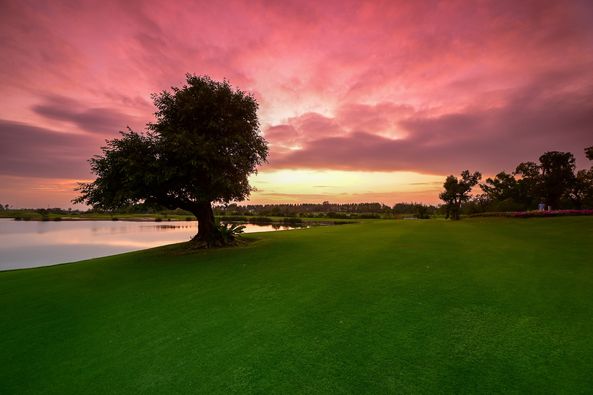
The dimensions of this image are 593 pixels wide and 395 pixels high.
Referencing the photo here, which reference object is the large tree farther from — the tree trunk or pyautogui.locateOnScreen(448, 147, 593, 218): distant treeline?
pyautogui.locateOnScreen(448, 147, 593, 218): distant treeline

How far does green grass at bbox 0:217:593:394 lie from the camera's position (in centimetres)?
514

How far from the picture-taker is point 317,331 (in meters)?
6.84

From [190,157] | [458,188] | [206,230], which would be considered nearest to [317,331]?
[190,157]

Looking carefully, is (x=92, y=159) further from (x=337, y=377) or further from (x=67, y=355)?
(x=337, y=377)

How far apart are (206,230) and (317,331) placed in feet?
61.8

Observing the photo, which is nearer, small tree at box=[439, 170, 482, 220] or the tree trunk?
the tree trunk

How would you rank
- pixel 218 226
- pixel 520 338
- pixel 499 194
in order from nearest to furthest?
1. pixel 520 338
2. pixel 218 226
3. pixel 499 194

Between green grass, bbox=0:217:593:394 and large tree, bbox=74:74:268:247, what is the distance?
8118 millimetres

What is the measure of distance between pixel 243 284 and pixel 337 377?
6.83 m

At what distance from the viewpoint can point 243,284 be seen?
11359 millimetres

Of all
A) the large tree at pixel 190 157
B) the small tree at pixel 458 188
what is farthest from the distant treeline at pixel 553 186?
the large tree at pixel 190 157

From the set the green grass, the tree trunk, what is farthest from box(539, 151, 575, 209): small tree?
the tree trunk

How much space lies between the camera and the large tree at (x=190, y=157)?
19328 mm

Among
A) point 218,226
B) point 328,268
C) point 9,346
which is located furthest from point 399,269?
point 218,226
